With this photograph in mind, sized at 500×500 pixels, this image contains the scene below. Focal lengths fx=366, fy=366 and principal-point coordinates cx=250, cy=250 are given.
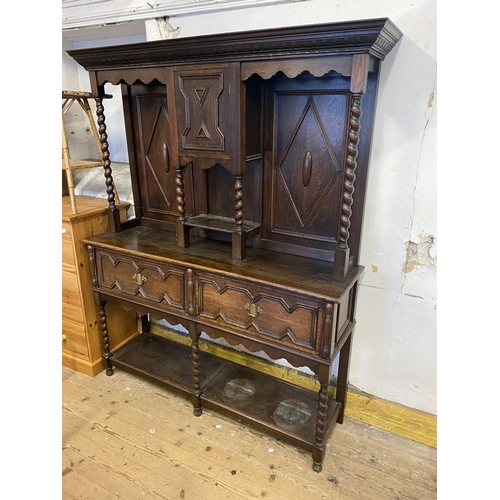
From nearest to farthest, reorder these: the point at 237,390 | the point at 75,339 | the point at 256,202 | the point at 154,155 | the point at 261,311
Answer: the point at 261,311 → the point at 256,202 → the point at 237,390 → the point at 154,155 → the point at 75,339

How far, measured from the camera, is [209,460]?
1.81m

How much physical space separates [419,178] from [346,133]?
14.9 inches

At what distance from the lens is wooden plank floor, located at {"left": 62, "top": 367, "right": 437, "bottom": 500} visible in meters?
1.66

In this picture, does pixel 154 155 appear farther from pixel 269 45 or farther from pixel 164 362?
pixel 164 362

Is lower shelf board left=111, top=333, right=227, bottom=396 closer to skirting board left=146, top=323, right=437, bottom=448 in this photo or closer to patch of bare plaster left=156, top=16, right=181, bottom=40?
skirting board left=146, top=323, right=437, bottom=448

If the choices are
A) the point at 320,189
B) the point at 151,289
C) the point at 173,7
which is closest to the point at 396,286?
the point at 320,189

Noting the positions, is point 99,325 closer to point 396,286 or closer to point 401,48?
point 396,286

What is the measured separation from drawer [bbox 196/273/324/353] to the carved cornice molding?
3.15 ft

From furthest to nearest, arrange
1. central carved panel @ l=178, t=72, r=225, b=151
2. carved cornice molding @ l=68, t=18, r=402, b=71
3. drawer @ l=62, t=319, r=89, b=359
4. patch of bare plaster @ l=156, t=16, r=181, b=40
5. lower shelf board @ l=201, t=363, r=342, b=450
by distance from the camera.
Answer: drawer @ l=62, t=319, r=89, b=359, patch of bare plaster @ l=156, t=16, r=181, b=40, lower shelf board @ l=201, t=363, r=342, b=450, central carved panel @ l=178, t=72, r=225, b=151, carved cornice molding @ l=68, t=18, r=402, b=71

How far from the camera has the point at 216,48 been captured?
152 cm

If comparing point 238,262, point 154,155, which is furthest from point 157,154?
point 238,262

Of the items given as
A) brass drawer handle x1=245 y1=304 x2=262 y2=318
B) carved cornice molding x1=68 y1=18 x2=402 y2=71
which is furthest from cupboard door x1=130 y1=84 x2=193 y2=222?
brass drawer handle x1=245 y1=304 x2=262 y2=318

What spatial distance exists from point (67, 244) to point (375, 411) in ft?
6.46

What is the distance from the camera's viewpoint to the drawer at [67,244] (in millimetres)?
2090
